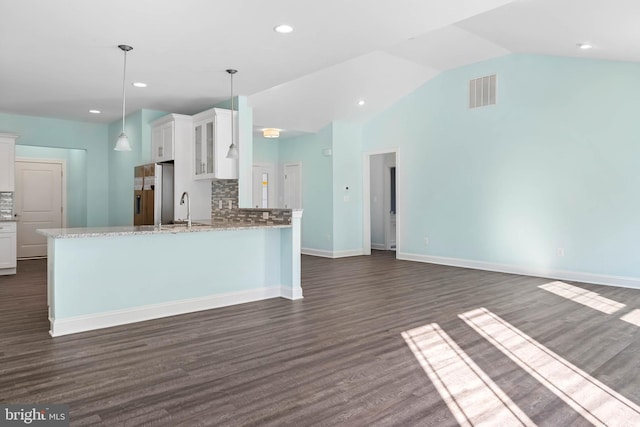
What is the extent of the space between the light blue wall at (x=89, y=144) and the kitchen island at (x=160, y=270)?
4.07 meters

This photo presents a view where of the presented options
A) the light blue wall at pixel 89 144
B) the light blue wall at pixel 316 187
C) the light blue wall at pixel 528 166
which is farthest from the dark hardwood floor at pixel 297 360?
the light blue wall at pixel 316 187

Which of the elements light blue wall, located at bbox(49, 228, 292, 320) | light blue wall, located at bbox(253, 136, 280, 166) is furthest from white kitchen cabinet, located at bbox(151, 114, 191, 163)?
light blue wall, located at bbox(253, 136, 280, 166)

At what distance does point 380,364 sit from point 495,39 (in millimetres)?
4886

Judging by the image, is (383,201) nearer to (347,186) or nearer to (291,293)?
(347,186)

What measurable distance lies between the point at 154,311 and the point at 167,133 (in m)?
3.07

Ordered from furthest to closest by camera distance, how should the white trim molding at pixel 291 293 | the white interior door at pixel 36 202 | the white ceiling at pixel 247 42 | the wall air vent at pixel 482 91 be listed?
the white interior door at pixel 36 202 < the wall air vent at pixel 482 91 < the white trim molding at pixel 291 293 < the white ceiling at pixel 247 42

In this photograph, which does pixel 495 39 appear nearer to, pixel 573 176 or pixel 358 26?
pixel 573 176

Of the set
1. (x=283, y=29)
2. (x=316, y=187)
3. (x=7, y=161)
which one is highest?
(x=283, y=29)

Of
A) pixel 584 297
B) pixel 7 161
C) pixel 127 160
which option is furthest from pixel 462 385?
pixel 7 161

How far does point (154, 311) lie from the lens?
14.0 feet

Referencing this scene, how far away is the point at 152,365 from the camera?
3004mm

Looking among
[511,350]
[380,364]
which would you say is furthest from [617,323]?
[380,364]

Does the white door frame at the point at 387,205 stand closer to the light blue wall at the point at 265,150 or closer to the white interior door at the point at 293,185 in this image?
the white interior door at the point at 293,185

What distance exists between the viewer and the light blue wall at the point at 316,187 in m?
8.94
